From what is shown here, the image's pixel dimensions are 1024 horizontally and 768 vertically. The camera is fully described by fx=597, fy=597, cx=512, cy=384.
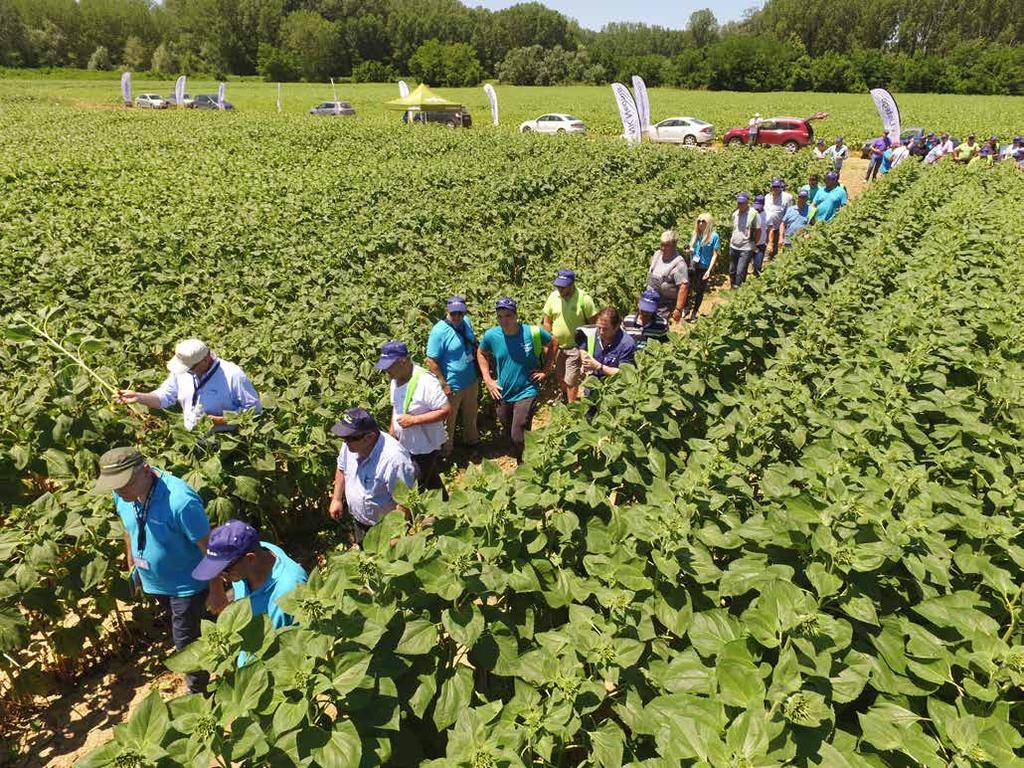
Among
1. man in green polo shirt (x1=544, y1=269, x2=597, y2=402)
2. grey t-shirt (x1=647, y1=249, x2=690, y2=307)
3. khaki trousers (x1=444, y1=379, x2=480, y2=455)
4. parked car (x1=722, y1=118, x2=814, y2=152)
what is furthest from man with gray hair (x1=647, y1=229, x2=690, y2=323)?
parked car (x1=722, y1=118, x2=814, y2=152)

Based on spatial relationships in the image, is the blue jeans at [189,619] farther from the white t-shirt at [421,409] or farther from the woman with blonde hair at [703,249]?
the woman with blonde hair at [703,249]

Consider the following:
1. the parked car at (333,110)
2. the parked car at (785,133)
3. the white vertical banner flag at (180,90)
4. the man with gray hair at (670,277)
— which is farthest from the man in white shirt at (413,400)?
the white vertical banner flag at (180,90)

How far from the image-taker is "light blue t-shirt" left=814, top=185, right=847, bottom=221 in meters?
11.8

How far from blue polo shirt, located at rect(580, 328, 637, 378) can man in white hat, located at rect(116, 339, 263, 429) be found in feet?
10.2

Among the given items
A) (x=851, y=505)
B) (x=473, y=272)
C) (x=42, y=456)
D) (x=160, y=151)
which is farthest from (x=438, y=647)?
(x=160, y=151)

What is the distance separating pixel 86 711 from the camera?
4012mm

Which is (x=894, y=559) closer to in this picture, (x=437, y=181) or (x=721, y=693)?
(x=721, y=693)

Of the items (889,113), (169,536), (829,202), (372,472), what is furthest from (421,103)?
(169,536)

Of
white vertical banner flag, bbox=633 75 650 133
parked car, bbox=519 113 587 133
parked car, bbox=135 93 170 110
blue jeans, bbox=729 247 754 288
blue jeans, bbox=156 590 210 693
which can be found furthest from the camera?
parked car, bbox=135 93 170 110

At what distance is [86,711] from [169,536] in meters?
1.65

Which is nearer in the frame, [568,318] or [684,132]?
[568,318]

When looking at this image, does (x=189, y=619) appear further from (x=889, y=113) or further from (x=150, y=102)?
(x=150, y=102)

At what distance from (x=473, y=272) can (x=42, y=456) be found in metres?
6.32

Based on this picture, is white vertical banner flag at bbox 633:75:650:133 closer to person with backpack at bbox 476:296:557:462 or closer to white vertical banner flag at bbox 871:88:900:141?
white vertical banner flag at bbox 871:88:900:141
